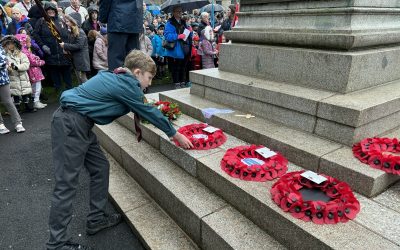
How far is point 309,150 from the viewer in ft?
9.59

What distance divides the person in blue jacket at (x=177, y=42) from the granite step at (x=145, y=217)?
205 inches

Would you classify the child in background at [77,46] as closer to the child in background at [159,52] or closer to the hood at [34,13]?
the hood at [34,13]

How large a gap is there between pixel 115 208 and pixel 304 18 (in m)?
3.35

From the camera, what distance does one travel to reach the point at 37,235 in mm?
3152

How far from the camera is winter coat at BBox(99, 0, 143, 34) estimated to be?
4988 mm

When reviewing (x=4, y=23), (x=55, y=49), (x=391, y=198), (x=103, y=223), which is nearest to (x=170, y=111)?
(x=103, y=223)

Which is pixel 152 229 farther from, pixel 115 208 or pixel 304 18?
pixel 304 18

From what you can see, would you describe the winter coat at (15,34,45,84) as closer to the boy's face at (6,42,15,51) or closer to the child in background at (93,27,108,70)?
the boy's face at (6,42,15,51)

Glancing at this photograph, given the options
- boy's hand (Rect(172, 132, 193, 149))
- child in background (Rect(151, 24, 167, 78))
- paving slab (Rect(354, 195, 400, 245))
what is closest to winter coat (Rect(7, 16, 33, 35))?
child in background (Rect(151, 24, 167, 78))

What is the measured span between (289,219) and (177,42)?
23.0ft

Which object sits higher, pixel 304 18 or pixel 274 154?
pixel 304 18

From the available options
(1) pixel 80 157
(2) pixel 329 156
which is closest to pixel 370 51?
(2) pixel 329 156

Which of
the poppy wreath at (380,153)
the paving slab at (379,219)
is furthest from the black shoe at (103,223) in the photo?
the poppy wreath at (380,153)

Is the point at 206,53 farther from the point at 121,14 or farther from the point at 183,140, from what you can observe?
the point at 183,140
